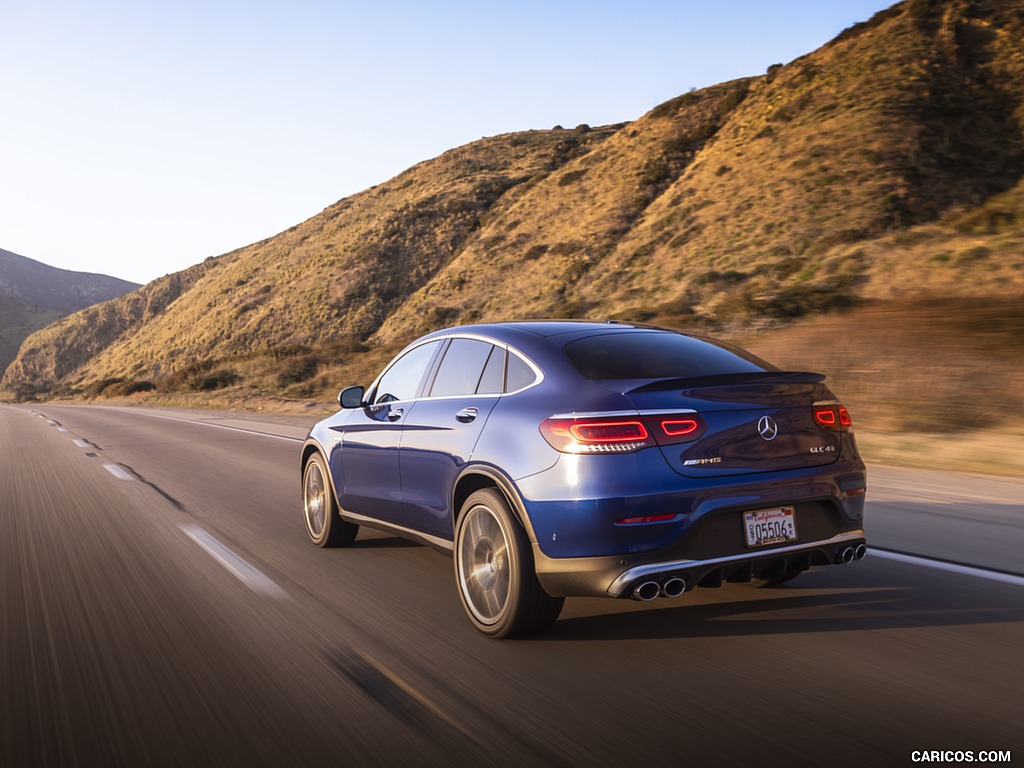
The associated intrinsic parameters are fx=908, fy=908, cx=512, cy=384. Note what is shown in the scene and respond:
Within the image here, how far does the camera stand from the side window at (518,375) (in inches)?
180

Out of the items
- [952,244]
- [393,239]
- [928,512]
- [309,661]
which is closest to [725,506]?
[309,661]

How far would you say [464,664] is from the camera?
160 inches

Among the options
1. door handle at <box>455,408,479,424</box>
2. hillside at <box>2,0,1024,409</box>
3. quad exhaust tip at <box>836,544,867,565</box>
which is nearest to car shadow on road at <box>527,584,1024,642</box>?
quad exhaust tip at <box>836,544,867,565</box>

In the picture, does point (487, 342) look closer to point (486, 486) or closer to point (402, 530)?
point (486, 486)

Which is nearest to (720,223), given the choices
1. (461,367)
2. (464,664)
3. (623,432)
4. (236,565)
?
(236,565)

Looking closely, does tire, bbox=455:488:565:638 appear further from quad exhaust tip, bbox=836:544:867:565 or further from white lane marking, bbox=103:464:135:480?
white lane marking, bbox=103:464:135:480

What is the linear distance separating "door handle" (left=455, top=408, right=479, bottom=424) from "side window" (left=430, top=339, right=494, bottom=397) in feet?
0.61

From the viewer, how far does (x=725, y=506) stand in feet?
13.3

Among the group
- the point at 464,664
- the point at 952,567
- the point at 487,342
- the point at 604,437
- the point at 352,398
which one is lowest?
the point at 952,567

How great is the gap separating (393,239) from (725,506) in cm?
6423

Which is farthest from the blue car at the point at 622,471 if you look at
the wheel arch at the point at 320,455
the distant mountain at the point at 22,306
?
the distant mountain at the point at 22,306

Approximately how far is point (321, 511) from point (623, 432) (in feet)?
11.6

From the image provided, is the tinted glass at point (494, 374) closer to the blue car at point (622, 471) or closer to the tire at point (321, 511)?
the blue car at point (622, 471)
